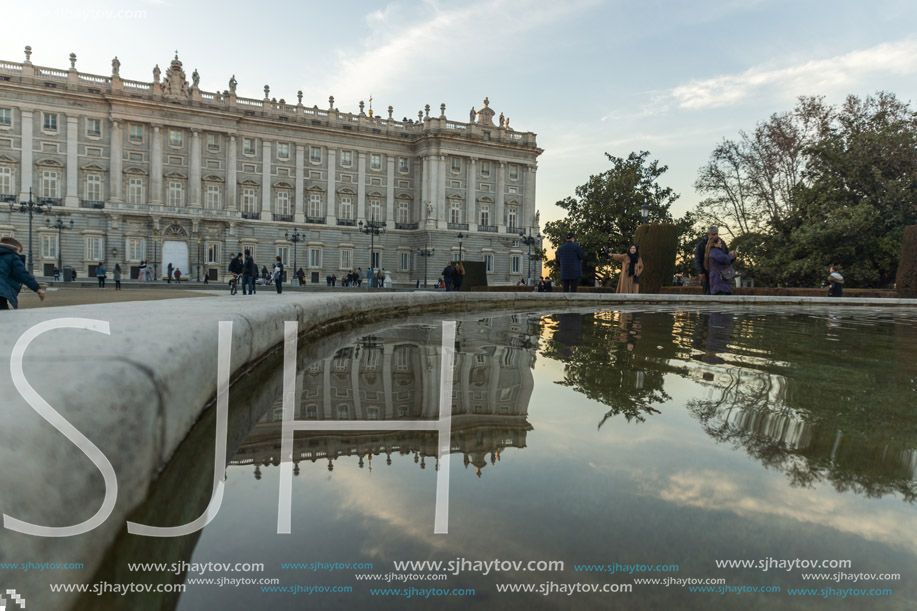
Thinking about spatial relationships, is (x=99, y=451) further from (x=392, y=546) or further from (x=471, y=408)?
(x=471, y=408)

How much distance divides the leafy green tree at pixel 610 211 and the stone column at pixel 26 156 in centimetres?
3713

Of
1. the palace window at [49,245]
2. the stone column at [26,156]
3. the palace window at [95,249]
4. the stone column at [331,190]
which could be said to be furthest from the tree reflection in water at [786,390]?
the stone column at [26,156]

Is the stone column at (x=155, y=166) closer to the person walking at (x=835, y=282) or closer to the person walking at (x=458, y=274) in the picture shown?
the person walking at (x=458, y=274)

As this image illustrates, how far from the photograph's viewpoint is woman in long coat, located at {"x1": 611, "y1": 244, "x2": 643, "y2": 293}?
1441cm

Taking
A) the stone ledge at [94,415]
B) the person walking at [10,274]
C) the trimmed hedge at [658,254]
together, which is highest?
the trimmed hedge at [658,254]

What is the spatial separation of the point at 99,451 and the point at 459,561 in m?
0.74

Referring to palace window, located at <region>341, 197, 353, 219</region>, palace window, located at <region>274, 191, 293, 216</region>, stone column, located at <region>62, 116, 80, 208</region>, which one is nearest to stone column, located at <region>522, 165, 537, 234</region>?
palace window, located at <region>341, 197, 353, 219</region>

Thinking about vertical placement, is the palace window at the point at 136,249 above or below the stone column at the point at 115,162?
below

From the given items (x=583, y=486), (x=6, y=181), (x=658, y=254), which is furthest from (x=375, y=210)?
(x=583, y=486)

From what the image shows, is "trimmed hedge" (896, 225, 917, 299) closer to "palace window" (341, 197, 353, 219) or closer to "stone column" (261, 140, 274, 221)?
"palace window" (341, 197, 353, 219)

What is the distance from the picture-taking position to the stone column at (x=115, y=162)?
1666 inches

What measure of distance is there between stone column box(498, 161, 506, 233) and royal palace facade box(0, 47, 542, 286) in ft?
0.62

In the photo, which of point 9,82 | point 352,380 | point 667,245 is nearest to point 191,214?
point 9,82

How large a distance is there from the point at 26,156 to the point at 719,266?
1876 inches
